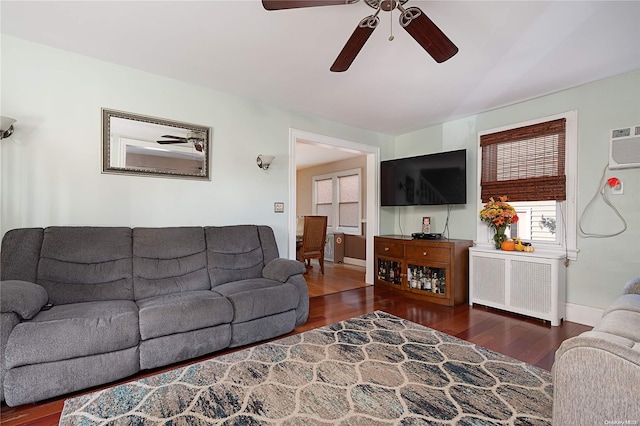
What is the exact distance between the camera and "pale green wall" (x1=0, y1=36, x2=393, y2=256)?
232cm

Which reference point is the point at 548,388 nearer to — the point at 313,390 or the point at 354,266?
the point at 313,390

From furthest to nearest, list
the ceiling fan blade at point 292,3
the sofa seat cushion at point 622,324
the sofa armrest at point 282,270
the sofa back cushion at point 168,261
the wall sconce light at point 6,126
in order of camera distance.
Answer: the sofa armrest at point 282,270 < the sofa back cushion at point 168,261 < the wall sconce light at point 6,126 < the ceiling fan blade at point 292,3 < the sofa seat cushion at point 622,324

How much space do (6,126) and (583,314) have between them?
5.30 meters

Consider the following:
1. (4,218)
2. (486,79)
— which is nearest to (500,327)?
(486,79)

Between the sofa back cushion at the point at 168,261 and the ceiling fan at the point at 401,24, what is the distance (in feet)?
6.86

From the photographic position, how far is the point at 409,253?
13.1ft

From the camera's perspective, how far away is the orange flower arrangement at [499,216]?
3410 millimetres

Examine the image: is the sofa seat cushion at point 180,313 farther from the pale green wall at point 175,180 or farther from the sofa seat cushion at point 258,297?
the pale green wall at point 175,180

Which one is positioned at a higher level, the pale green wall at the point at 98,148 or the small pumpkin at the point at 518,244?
the pale green wall at the point at 98,148

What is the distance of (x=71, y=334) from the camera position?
171cm

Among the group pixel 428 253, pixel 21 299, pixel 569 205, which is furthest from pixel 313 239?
pixel 21 299

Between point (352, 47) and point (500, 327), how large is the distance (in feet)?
9.52

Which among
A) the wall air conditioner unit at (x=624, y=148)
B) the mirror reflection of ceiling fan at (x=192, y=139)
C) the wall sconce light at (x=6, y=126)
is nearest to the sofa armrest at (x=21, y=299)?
the wall sconce light at (x=6, y=126)

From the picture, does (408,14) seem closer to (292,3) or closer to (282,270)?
(292,3)
